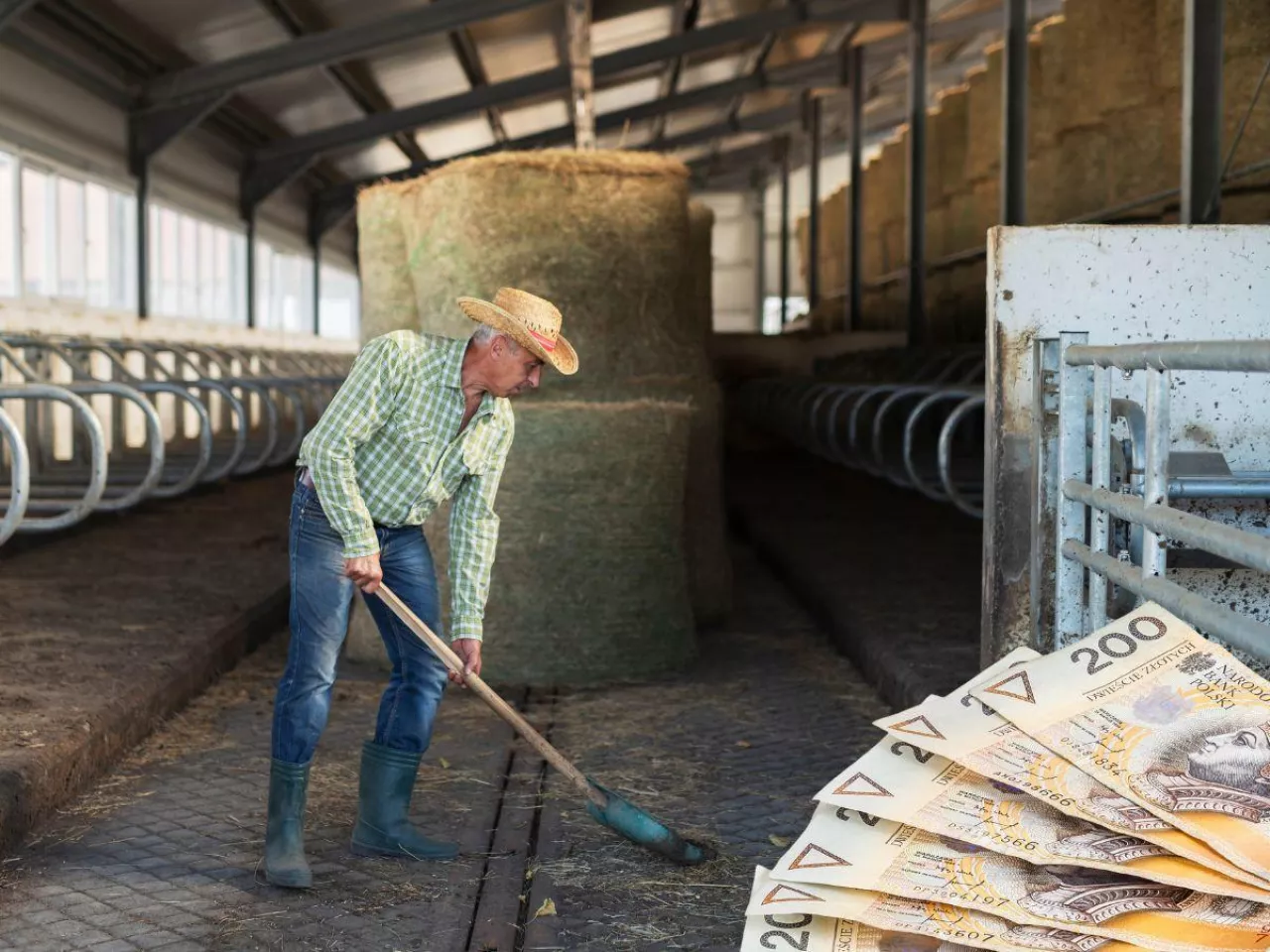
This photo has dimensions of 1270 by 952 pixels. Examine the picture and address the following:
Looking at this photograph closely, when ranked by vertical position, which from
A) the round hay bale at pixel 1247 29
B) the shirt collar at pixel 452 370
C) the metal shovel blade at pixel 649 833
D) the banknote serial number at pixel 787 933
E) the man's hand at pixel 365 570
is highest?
the round hay bale at pixel 1247 29

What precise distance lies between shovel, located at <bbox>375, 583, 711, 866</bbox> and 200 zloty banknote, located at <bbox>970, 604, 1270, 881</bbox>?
92 cm

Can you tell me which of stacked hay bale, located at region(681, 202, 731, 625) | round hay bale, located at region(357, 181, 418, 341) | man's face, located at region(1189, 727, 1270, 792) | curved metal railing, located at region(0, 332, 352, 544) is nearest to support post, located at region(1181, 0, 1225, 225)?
stacked hay bale, located at region(681, 202, 731, 625)

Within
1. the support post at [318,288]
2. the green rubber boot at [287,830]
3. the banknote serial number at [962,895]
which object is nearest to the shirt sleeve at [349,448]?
the green rubber boot at [287,830]

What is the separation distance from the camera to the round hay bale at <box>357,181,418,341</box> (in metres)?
5.74

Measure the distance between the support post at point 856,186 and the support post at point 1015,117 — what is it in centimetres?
661

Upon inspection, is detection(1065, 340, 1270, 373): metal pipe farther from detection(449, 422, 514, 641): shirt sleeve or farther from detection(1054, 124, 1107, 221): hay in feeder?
detection(1054, 124, 1107, 221): hay in feeder

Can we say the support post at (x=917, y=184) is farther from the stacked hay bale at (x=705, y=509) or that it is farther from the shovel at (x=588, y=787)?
the shovel at (x=588, y=787)

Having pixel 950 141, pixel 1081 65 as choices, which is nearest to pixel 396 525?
pixel 1081 65

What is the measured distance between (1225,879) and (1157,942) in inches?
5.2

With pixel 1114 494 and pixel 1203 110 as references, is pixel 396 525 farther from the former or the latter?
pixel 1203 110

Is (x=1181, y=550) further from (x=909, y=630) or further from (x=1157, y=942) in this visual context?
(x=909, y=630)

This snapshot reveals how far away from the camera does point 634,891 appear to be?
10.8ft

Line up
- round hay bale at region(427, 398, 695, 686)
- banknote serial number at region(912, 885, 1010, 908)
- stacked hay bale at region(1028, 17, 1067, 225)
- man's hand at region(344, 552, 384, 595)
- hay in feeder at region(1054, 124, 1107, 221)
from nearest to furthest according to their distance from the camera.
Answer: banknote serial number at region(912, 885, 1010, 908)
man's hand at region(344, 552, 384, 595)
round hay bale at region(427, 398, 695, 686)
hay in feeder at region(1054, 124, 1107, 221)
stacked hay bale at region(1028, 17, 1067, 225)

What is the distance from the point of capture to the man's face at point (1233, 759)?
237 centimetres
